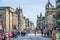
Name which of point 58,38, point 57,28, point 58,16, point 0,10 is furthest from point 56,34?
point 0,10

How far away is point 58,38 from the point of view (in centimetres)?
2619

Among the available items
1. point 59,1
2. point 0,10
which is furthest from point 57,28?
point 0,10

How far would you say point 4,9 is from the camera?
73.0 m

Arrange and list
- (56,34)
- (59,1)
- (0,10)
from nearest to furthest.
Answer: (56,34) → (59,1) → (0,10)

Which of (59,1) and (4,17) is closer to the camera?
(59,1)

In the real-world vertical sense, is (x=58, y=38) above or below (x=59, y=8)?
below

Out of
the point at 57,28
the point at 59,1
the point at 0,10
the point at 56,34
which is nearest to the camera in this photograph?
the point at 56,34

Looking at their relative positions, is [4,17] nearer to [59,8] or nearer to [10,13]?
[10,13]

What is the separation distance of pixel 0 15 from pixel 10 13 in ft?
11.0

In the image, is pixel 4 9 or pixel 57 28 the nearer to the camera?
pixel 57 28

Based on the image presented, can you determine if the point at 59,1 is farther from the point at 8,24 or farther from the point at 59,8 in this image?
the point at 8,24

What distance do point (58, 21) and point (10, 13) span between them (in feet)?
151

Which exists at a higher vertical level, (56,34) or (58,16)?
(58,16)

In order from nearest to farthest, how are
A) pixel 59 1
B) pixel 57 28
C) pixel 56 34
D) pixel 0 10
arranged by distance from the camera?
1. pixel 56 34
2. pixel 57 28
3. pixel 59 1
4. pixel 0 10
